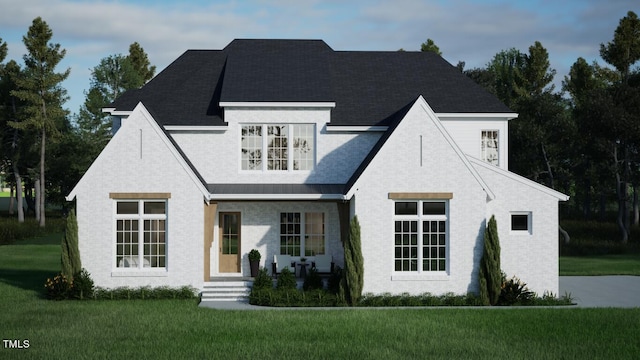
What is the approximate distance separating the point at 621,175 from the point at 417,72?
88.7 feet

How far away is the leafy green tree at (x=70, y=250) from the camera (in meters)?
24.5

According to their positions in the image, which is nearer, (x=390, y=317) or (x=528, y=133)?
(x=390, y=317)

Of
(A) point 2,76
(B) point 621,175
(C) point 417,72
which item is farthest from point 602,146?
(A) point 2,76

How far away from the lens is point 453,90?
3139 centimetres

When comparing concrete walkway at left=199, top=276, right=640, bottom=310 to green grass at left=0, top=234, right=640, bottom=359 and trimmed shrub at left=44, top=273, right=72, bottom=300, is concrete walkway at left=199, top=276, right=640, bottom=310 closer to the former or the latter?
green grass at left=0, top=234, right=640, bottom=359

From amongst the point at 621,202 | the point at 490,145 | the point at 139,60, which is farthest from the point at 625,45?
the point at 139,60

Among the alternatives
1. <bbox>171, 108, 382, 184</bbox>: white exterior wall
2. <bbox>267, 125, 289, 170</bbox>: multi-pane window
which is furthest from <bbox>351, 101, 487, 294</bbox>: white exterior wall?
<bbox>267, 125, 289, 170</bbox>: multi-pane window

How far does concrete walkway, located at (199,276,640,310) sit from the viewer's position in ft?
77.9

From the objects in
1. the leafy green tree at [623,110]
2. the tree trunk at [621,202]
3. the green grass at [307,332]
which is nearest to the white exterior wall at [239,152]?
the green grass at [307,332]

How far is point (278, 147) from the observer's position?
28.7 meters

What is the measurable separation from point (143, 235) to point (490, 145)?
14252mm

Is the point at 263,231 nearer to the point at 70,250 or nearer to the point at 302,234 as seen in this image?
the point at 302,234

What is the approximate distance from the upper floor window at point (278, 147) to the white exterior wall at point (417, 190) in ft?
16.3

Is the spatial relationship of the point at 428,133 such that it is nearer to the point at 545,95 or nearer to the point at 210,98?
the point at 210,98
